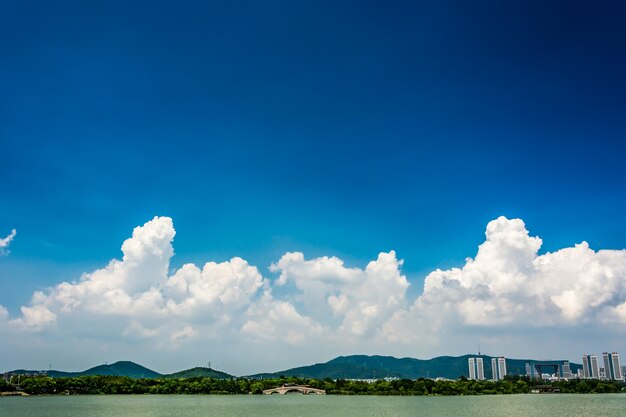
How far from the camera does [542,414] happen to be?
56.2 metres

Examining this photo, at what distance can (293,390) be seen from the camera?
125 m

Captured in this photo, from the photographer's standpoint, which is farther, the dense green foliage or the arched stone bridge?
the arched stone bridge

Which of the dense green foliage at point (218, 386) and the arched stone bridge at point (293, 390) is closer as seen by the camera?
the dense green foliage at point (218, 386)

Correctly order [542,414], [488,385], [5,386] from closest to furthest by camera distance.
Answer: [542,414] → [5,386] → [488,385]

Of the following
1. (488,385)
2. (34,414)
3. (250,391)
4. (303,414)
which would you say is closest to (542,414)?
(303,414)

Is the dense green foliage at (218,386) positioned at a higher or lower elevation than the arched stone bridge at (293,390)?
higher

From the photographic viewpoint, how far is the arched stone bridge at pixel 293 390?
122981mm

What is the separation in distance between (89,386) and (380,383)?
62.1 m

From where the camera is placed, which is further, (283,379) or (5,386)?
(283,379)

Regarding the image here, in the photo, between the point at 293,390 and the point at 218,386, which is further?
the point at 293,390

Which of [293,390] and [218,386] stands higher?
[218,386]

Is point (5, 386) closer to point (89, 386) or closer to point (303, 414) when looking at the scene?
point (89, 386)

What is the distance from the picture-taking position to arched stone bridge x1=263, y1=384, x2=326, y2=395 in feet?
403

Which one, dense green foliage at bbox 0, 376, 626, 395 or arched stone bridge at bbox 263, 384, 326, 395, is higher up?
dense green foliage at bbox 0, 376, 626, 395
